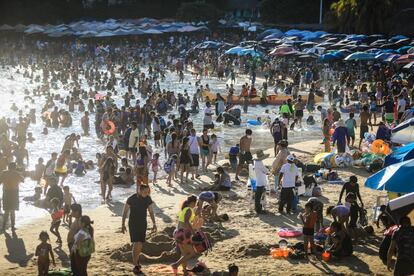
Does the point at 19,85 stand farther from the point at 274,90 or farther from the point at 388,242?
the point at 388,242

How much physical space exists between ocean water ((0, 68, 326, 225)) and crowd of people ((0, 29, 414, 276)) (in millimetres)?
245

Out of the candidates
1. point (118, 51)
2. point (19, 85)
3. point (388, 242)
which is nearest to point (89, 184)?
point (388, 242)

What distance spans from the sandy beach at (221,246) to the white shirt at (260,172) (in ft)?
1.82

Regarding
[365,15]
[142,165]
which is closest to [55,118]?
[142,165]

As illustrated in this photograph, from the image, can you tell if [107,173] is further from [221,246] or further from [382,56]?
[382,56]

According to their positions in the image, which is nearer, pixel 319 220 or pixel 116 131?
pixel 319 220

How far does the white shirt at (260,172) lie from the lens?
12.2m

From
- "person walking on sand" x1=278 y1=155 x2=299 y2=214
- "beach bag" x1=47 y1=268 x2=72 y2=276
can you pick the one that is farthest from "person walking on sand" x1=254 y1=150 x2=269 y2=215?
"beach bag" x1=47 y1=268 x2=72 y2=276

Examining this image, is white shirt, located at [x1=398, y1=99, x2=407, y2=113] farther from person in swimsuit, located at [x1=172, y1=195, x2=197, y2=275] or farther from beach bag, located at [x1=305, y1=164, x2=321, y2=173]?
person in swimsuit, located at [x1=172, y1=195, x2=197, y2=275]

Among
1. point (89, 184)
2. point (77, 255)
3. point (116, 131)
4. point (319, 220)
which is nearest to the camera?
point (77, 255)

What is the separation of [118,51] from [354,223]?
141ft

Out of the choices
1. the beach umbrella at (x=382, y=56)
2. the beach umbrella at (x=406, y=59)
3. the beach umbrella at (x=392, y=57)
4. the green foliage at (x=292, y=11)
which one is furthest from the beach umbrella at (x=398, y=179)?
the green foliage at (x=292, y=11)

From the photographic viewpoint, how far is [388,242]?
30.1ft

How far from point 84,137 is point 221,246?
13512mm
